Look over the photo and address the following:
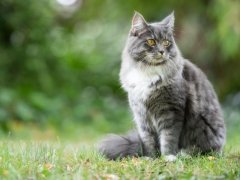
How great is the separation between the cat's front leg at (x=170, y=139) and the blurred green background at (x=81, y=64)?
14.3 feet

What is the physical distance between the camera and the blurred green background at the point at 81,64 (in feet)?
33.7

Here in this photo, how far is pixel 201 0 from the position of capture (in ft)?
39.7

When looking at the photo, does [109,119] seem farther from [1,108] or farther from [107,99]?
[1,108]

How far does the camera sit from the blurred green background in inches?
404

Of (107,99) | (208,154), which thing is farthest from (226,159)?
(107,99)

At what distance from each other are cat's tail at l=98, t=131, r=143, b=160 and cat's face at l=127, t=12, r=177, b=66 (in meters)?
0.85

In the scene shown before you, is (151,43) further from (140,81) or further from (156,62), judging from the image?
(140,81)

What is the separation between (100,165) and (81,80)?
7406 mm

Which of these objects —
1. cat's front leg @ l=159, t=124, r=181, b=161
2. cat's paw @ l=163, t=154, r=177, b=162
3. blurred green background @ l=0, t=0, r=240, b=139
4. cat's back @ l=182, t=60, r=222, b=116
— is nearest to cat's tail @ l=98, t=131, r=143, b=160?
cat's front leg @ l=159, t=124, r=181, b=161

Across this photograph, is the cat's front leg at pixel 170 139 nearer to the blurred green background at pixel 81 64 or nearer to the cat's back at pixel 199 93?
the cat's back at pixel 199 93

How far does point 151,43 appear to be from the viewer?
5.65m

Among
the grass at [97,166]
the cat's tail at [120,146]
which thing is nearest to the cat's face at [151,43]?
the cat's tail at [120,146]

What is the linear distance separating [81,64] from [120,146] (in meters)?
6.94

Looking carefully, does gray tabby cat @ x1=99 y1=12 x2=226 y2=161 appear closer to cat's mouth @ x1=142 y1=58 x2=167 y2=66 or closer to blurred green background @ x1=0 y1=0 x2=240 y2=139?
cat's mouth @ x1=142 y1=58 x2=167 y2=66
